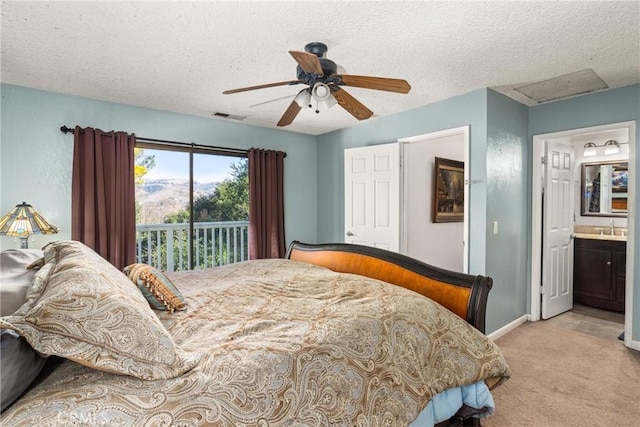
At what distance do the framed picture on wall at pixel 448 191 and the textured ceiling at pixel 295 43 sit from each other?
150 centimetres

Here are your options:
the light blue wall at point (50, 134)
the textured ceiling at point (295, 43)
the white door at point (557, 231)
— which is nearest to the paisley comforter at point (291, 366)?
the textured ceiling at point (295, 43)

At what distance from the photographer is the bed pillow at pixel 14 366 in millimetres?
798

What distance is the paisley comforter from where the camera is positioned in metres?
0.89

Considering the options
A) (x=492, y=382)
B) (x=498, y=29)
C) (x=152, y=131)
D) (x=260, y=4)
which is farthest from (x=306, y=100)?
(x=152, y=131)

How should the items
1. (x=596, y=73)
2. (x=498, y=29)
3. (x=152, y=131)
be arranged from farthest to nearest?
(x=152, y=131), (x=596, y=73), (x=498, y=29)

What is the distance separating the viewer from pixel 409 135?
3822mm

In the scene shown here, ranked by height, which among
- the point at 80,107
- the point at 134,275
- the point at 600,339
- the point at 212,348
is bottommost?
the point at 600,339

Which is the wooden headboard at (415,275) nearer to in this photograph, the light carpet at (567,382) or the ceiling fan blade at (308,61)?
the light carpet at (567,382)

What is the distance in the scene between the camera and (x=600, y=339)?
10.6 ft

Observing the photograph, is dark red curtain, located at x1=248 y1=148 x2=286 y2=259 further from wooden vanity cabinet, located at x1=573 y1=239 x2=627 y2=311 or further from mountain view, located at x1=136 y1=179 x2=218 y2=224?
wooden vanity cabinet, located at x1=573 y1=239 x2=627 y2=311

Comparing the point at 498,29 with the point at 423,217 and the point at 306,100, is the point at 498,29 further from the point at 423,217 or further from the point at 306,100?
the point at 423,217

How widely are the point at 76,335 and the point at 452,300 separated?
5.74 feet

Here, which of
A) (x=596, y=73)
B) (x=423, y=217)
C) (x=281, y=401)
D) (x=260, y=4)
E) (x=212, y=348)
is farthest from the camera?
(x=423, y=217)

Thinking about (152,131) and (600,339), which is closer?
(600,339)
